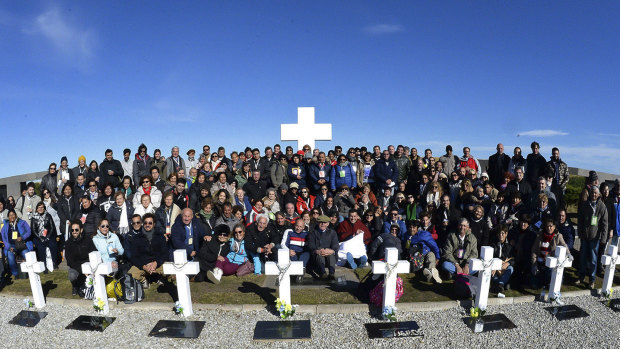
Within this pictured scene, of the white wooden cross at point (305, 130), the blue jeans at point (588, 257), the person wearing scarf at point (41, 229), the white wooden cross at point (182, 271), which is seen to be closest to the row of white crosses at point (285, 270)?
the white wooden cross at point (182, 271)

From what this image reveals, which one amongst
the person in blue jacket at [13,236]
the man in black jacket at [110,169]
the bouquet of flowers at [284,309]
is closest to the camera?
the bouquet of flowers at [284,309]

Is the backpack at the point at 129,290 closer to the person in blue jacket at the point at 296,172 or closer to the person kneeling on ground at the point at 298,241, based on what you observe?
the person kneeling on ground at the point at 298,241

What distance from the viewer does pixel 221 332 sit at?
5.23 meters

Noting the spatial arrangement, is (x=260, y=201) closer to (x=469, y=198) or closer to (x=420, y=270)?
(x=420, y=270)

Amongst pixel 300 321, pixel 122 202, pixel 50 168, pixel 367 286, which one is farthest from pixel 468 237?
pixel 50 168

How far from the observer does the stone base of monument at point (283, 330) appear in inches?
198

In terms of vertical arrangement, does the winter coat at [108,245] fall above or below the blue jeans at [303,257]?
above

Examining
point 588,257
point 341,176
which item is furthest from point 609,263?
point 341,176

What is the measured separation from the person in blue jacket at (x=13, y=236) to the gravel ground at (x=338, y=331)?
2.08 metres

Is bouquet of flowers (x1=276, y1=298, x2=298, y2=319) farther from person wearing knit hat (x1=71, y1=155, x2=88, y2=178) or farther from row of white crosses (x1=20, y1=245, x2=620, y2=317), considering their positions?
person wearing knit hat (x1=71, y1=155, x2=88, y2=178)

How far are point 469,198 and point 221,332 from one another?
5837 mm

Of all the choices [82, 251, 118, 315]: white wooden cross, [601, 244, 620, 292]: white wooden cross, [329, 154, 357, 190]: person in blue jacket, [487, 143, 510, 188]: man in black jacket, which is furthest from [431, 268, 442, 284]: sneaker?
[82, 251, 118, 315]: white wooden cross

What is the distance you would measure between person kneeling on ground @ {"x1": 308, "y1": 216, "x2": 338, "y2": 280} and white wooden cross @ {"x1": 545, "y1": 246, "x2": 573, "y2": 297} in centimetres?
359

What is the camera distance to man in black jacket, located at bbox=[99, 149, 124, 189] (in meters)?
10.2
